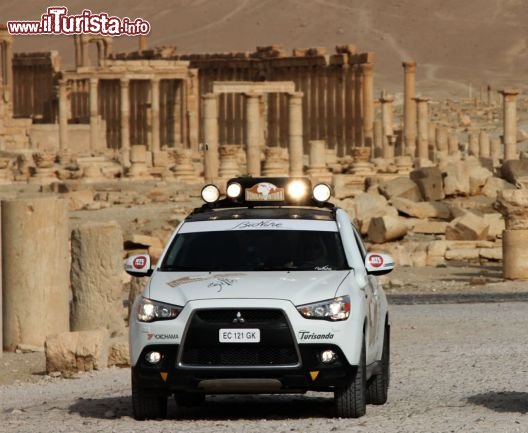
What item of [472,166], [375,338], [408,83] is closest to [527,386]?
[375,338]

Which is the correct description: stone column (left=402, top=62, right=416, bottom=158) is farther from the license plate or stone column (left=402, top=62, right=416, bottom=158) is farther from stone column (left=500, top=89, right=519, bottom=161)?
the license plate

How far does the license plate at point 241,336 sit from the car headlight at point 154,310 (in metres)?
0.36

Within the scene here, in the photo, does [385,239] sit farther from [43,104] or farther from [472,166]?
[43,104]

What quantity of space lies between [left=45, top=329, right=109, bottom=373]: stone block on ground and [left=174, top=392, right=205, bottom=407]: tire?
3276mm

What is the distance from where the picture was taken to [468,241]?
35.4 meters

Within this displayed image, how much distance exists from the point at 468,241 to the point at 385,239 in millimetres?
2057

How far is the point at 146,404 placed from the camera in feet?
38.7

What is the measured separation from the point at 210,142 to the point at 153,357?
54.0 meters

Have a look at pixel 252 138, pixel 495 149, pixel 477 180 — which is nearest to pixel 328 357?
pixel 477 180

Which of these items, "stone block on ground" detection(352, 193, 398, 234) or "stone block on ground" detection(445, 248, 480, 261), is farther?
"stone block on ground" detection(352, 193, 398, 234)

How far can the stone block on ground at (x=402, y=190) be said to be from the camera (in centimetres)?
4612

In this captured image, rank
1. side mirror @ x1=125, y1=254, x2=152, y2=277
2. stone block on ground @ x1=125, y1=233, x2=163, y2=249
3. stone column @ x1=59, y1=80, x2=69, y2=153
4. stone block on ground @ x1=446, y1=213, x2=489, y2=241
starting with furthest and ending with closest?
stone column @ x1=59, y1=80, x2=69, y2=153 < stone block on ground @ x1=446, y1=213, x2=489, y2=241 < stone block on ground @ x1=125, y1=233, x2=163, y2=249 < side mirror @ x1=125, y1=254, x2=152, y2=277

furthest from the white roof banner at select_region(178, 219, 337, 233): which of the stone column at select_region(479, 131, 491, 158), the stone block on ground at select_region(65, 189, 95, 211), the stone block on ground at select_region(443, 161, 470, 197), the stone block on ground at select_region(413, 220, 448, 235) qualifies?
the stone column at select_region(479, 131, 491, 158)

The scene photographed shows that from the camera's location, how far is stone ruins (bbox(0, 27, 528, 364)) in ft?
61.1
